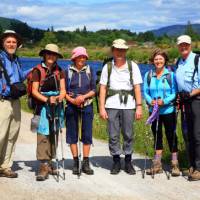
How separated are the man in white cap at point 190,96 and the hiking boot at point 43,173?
2.18 m

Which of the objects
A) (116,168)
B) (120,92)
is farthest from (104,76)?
(116,168)

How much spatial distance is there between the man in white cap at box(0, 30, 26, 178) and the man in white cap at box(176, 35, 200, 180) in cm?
239

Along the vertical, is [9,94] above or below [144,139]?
above

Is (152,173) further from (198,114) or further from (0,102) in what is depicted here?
(0,102)

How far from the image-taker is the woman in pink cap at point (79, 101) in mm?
8148

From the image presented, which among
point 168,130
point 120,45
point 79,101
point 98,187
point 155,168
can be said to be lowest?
point 98,187

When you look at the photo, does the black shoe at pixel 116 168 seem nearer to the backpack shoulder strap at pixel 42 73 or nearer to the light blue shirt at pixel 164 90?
the light blue shirt at pixel 164 90

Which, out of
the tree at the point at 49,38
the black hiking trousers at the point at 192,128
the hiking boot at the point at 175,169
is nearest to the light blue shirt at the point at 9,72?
the black hiking trousers at the point at 192,128

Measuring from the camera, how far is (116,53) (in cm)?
820

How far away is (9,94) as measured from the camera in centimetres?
778

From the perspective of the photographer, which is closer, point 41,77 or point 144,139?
point 41,77

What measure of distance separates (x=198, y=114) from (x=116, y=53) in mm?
1583

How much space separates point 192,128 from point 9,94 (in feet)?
9.29

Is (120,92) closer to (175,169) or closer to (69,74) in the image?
(69,74)
